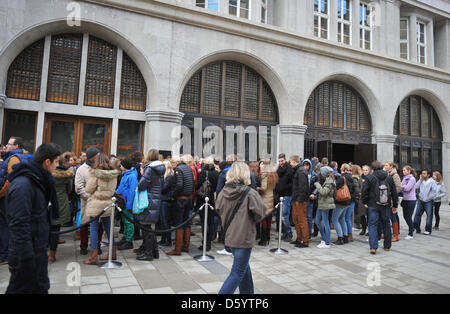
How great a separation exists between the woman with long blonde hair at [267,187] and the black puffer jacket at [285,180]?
41 centimetres

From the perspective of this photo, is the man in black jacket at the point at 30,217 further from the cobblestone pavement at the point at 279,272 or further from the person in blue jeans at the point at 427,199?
the person in blue jeans at the point at 427,199

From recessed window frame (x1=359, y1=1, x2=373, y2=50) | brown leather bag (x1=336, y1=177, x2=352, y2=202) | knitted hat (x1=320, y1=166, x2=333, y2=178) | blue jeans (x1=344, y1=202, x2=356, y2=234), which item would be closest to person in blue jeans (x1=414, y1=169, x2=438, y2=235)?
blue jeans (x1=344, y1=202, x2=356, y2=234)

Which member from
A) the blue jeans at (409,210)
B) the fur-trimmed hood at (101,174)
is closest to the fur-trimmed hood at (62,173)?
the fur-trimmed hood at (101,174)

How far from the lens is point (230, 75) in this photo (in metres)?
12.5

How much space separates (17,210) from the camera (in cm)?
239

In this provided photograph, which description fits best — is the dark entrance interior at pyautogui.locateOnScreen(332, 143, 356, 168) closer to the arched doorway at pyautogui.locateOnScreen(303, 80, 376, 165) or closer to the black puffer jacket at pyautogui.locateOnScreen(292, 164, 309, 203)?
the arched doorway at pyautogui.locateOnScreen(303, 80, 376, 165)

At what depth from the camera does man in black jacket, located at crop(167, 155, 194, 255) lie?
222 inches

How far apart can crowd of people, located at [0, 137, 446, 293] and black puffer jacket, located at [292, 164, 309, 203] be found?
2cm

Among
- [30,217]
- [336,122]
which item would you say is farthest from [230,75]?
[30,217]

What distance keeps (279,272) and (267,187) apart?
2.12m

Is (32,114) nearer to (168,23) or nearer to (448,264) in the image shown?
(168,23)

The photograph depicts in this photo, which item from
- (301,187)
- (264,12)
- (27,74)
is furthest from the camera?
(264,12)

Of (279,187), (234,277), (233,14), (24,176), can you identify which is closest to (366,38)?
(233,14)

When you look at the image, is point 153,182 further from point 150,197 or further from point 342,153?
point 342,153
